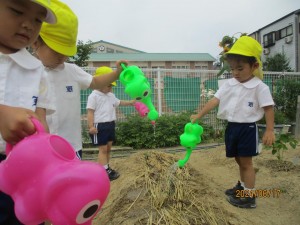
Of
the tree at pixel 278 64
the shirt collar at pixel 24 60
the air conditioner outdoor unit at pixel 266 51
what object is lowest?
the shirt collar at pixel 24 60

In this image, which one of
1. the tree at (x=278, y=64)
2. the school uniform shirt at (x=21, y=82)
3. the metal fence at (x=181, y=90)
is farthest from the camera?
the tree at (x=278, y=64)

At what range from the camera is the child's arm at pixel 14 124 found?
1.00m

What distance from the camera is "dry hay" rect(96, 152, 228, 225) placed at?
2.30 m

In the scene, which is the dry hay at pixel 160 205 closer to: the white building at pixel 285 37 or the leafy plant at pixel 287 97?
the leafy plant at pixel 287 97

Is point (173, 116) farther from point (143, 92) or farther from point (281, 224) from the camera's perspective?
point (143, 92)

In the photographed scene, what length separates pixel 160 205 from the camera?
95.9 inches

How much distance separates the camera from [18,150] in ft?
3.15

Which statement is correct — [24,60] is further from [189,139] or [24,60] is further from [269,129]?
[269,129]

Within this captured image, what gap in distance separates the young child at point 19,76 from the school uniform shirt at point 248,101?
2108 mm

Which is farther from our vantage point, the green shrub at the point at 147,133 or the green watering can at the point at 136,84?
the green shrub at the point at 147,133

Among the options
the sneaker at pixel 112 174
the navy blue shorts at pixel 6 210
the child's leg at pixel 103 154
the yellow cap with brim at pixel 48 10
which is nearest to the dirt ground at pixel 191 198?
the sneaker at pixel 112 174

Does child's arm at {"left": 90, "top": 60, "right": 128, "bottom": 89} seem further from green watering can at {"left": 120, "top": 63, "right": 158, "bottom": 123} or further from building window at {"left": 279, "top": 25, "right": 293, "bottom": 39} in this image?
building window at {"left": 279, "top": 25, "right": 293, "bottom": 39}

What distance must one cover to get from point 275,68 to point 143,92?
19217 millimetres

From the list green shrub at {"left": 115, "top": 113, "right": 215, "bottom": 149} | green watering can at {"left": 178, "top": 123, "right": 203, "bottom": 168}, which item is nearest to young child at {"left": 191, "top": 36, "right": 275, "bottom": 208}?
green watering can at {"left": 178, "top": 123, "right": 203, "bottom": 168}
